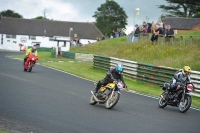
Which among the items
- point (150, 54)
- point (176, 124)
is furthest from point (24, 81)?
point (150, 54)

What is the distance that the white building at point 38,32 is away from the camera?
12119 cm

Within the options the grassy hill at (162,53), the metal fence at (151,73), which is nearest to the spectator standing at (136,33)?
the grassy hill at (162,53)

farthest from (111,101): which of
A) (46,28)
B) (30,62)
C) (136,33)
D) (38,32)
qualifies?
(46,28)

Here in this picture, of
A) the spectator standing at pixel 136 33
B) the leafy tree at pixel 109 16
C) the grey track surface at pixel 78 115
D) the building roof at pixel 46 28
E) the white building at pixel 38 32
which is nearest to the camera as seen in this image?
the grey track surface at pixel 78 115

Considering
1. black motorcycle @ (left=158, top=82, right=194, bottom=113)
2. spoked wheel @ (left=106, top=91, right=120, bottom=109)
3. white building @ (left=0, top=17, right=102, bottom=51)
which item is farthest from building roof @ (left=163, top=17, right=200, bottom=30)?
spoked wheel @ (left=106, top=91, right=120, bottom=109)

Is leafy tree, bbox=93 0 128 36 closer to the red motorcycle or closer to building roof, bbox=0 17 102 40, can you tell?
building roof, bbox=0 17 102 40

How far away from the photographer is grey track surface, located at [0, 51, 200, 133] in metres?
12.0

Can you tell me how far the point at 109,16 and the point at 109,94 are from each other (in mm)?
126916

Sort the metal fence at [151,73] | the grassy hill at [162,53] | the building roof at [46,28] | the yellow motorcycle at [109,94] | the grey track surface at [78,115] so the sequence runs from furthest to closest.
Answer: the building roof at [46,28] < the grassy hill at [162,53] < the metal fence at [151,73] < the yellow motorcycle at [109,94] < the grey track surface at [78,115]

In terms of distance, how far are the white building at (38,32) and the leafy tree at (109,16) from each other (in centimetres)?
1600

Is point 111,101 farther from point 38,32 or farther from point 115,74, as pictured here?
point 38,32

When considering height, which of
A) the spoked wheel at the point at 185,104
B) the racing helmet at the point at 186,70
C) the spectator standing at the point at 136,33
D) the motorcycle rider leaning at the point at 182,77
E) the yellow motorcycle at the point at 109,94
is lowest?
the spoked wheel at the point at 185,104

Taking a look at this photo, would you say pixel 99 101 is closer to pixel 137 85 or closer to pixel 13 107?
pixel 13 107

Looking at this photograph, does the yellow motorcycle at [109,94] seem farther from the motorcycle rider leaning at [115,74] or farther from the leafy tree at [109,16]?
the leafy tree at [109,16]
